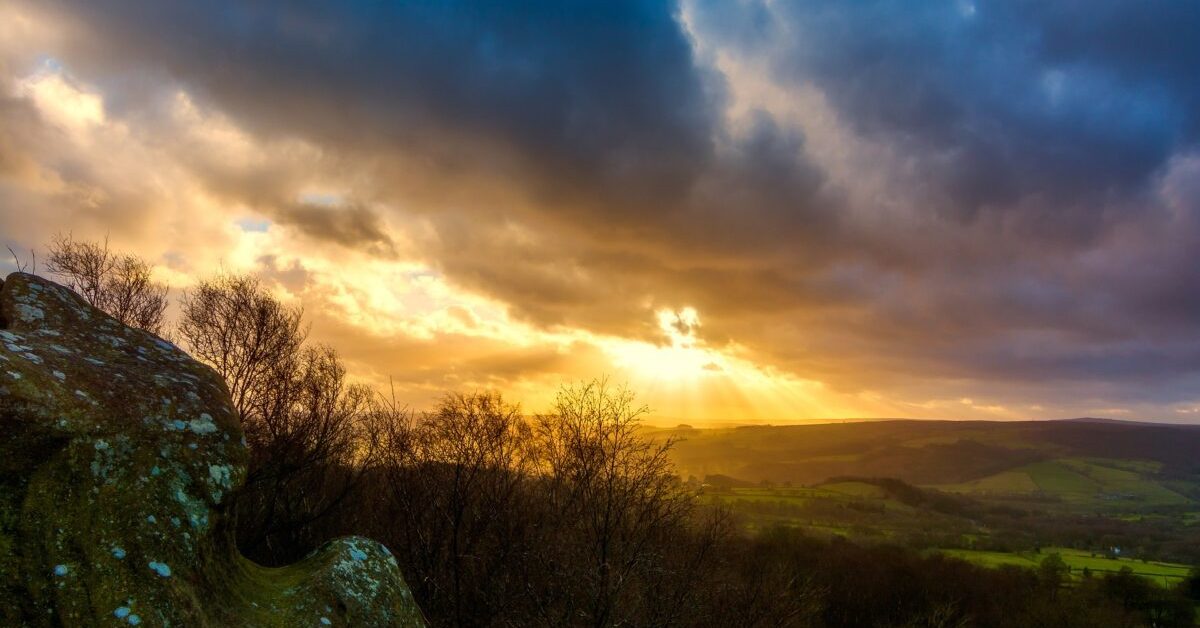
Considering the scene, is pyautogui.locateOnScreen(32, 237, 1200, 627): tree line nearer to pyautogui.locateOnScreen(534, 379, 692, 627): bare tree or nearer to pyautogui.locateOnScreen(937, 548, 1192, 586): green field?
pyautogui.locateOnScreen(534, 379, 692, 627): bare tree

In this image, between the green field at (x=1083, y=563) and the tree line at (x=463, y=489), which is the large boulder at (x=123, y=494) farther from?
the green field at (x=1083, y=563)

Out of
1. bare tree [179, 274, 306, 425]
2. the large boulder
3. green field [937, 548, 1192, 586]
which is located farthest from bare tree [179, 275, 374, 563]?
green field [937, 548, 1192, 586]

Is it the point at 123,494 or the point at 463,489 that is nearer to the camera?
the point at 123,494

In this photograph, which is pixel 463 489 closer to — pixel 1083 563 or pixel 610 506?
pixel 610 506

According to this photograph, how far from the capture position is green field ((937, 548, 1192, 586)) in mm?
83625

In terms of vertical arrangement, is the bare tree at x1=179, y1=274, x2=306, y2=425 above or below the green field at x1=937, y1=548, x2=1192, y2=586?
above

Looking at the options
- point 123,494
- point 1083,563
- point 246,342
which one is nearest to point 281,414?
point 246,342

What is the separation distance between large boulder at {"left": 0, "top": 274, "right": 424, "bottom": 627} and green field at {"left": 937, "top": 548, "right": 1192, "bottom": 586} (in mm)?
97349

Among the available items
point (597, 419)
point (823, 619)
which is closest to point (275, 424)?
point (597, 419)

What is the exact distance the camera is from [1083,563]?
9212cm

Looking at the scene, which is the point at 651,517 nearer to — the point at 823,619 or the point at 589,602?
the point at 589,602

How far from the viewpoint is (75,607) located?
5.02 metres

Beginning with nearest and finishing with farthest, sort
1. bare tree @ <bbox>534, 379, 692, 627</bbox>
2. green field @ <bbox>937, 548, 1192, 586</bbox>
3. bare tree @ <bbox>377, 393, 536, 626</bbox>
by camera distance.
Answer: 1. bare tree @ <bbox>534, 379, 692, 627</bbox>
2. bare tree @ <bbox>377, 393, 536, 626</bbox>
3. green field @ <bbox>937, 548, 1192, 586</bbox>

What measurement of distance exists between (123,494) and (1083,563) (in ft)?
407
